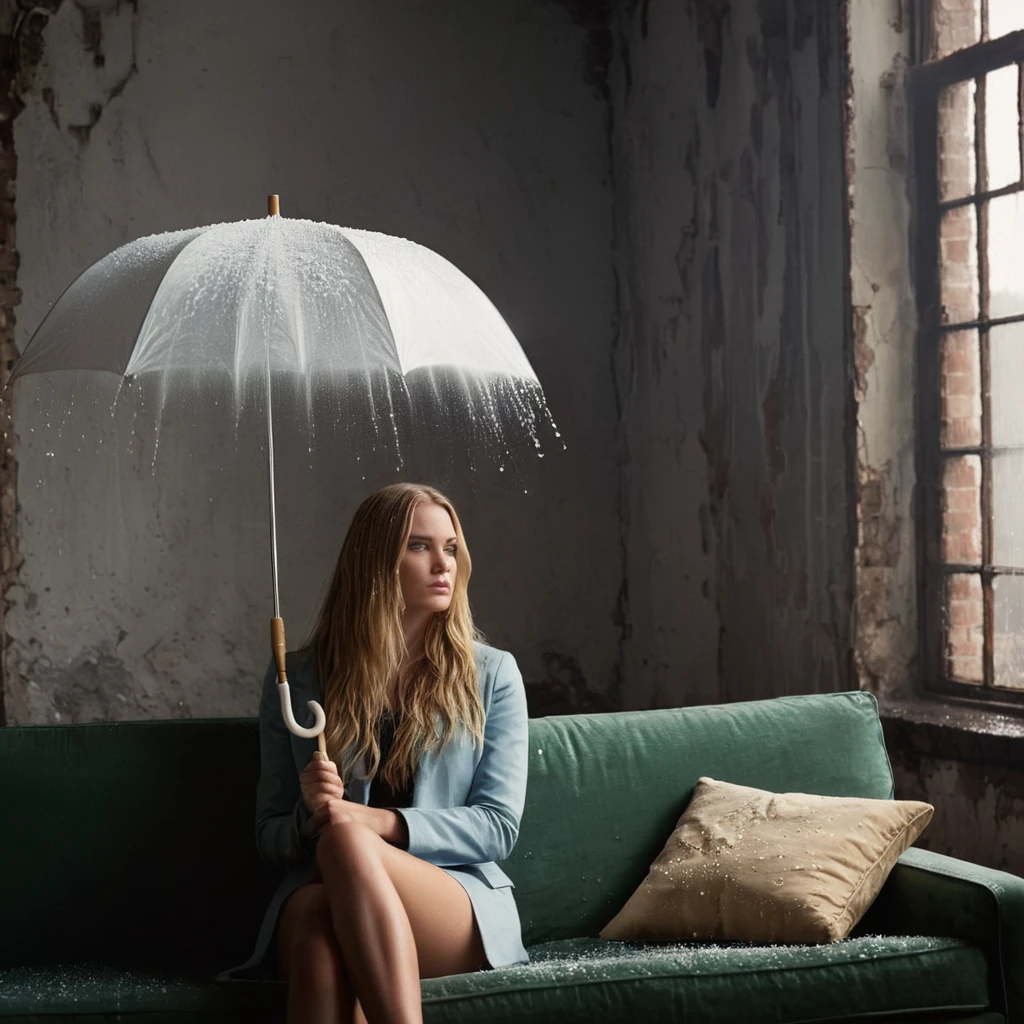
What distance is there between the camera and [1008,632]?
138 inches

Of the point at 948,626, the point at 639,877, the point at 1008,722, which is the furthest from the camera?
the point at 948,626

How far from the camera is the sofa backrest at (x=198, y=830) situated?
2.45 m

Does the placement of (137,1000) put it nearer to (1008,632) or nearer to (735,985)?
(735,985)

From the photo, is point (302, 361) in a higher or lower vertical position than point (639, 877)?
higher

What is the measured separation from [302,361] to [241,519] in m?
2.26

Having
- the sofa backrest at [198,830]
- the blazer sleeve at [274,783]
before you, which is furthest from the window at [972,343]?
the blazer sleeve at [274,783]

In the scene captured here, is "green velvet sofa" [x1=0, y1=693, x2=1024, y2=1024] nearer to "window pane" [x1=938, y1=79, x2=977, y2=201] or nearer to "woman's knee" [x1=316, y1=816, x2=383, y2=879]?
"woman's knee" [x1=316, y1=816, x2=383, y2=879]

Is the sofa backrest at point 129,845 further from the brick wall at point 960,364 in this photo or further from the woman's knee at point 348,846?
the brick wall at point 960,364

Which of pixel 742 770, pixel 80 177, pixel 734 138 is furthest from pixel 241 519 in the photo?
pixel 742 770

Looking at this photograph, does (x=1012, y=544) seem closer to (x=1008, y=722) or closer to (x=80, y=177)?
(x=1008, y=722)

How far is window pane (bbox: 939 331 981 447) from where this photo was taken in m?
3.63

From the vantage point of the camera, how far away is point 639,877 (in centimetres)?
262

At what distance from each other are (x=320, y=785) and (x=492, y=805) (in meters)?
0.35

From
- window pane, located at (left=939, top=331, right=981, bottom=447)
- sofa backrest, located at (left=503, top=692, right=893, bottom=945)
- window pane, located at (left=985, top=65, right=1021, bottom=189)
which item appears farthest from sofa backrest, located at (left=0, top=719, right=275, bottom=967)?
window pane, located at (left=985, top=65, right=1021, bottom=189)
